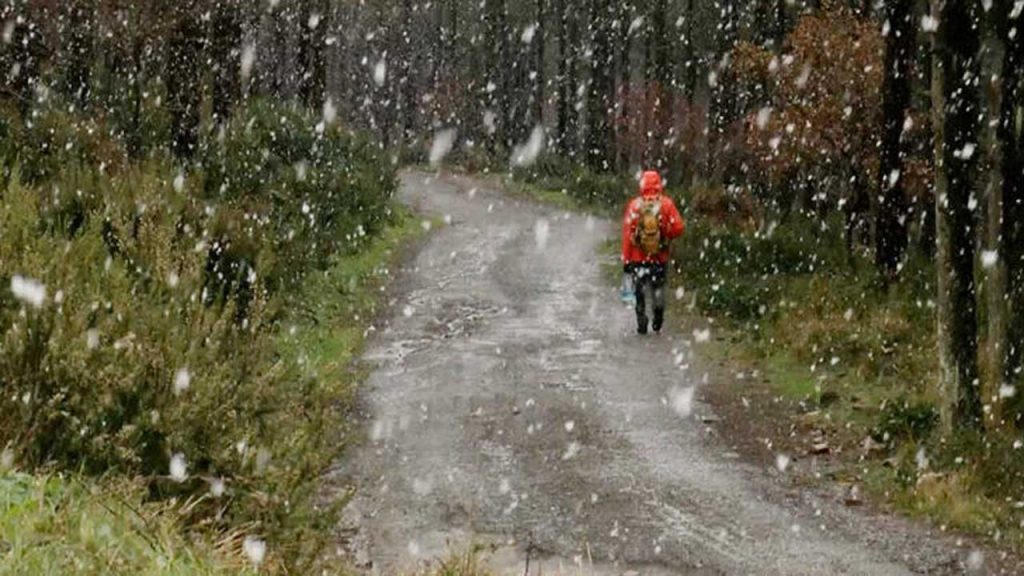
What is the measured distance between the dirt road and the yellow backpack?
3.79 feet

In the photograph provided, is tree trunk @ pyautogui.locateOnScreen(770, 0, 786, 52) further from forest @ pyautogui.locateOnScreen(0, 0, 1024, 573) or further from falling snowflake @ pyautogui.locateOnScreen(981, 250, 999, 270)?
falling snowflake @ pyautogui.locateOnScreen(981, 250, 999, 270)

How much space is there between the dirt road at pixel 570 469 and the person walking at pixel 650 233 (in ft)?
2.65

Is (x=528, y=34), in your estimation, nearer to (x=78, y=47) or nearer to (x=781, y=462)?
(x=78, y=47)

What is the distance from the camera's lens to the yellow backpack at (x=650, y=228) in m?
13.0

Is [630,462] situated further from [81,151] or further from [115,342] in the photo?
[81,151]

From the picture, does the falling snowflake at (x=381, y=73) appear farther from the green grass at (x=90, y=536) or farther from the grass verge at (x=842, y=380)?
the green grass at (x=90, y=536)

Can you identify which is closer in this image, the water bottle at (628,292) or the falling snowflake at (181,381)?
the falling snowflake at (181,381)

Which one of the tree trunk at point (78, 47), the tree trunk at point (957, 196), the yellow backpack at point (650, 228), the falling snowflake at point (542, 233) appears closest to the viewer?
the tree trunk at point (957, 196)

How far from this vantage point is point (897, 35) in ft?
49.5

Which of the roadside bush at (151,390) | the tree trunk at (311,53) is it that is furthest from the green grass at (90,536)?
the tree trunk at (311,53)

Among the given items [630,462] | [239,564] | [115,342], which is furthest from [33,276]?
[630,462]

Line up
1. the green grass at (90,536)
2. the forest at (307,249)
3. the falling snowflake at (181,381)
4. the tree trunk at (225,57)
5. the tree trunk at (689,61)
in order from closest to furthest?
the green grass at (90,536)
the forest at (307,249)
the falling snowflake at (181,381)
the tree trunk at (225,57)
the tree trunk at (689,61)

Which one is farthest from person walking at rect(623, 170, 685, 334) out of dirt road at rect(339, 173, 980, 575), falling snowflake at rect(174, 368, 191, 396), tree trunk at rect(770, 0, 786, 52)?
tree trunk at rect(770, 0, 786, 52)

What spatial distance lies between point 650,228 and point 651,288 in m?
0.83
